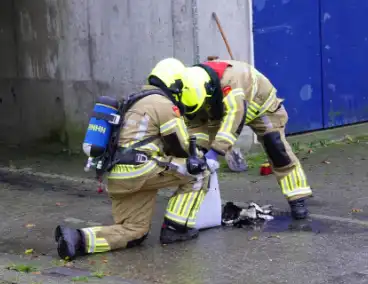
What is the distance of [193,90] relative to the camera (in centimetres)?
612

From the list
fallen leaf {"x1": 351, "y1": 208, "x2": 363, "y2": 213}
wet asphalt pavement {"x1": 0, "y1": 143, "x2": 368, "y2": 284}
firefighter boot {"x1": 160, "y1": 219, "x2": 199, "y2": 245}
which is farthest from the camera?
fallen leaf {"x1": 351, "y1": 208, "x2": 363, "y2": 213}

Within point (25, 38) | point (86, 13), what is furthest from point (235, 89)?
point (25, 38)

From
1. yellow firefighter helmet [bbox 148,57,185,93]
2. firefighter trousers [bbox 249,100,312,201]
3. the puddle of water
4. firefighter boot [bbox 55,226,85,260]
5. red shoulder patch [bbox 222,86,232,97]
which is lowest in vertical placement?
the puddle of water

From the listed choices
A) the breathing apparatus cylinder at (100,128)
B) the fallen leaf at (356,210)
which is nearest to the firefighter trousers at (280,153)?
the fallen leaf at (356,210)

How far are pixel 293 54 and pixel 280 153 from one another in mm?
3699

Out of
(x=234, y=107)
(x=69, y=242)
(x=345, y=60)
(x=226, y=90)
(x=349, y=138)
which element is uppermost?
(x=226, y=90)

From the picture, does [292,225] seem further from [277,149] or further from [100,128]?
[100,128]

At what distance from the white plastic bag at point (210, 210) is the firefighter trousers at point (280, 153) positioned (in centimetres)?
57

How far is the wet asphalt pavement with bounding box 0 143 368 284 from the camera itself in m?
5.41

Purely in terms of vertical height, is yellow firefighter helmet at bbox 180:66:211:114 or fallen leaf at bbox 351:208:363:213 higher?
yellow firefighter helmet at bbox 180:66:211:114

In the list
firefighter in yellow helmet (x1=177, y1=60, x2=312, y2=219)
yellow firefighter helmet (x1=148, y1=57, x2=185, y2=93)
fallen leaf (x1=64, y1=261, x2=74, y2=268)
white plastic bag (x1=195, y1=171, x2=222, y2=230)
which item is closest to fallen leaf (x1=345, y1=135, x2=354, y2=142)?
firefighter in yellow helmet (x1=177, y1=60, x2=312, y2=219)

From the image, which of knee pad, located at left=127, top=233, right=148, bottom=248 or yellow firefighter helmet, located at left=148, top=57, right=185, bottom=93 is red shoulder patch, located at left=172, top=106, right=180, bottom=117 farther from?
knee pad, located at left=127, top=233, right=148, bottom=248

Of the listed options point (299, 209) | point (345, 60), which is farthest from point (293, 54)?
point (299, 209)

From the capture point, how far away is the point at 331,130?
10.8 m
